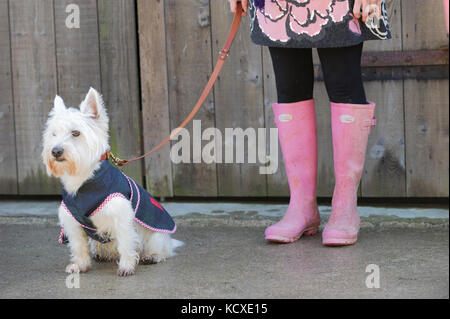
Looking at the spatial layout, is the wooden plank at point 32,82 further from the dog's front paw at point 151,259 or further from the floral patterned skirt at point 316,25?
the floral patterned skirt at point 316,25

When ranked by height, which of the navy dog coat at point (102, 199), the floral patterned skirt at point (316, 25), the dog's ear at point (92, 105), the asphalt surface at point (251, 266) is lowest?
the asphalt surface at point (251, 266)

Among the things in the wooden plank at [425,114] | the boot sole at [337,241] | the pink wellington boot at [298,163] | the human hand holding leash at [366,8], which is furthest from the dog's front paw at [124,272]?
the wooden plank at [425,114]

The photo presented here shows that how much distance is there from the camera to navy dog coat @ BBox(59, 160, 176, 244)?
3.06 meters

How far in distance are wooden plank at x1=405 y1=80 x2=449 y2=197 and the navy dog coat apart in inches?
63.4

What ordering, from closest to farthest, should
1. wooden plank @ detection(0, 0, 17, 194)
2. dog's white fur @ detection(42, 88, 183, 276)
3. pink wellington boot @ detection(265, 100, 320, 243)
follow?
dog's white fur @ detection(42, 88, 183, 276), pink wellington boot @ detection(265, 100, 320, 243), wooden plank @ detection(0, 0, 17, 194)

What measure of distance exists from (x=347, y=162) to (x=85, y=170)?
1.20 meters

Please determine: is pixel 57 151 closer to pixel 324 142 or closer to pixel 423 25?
pixel 324 142

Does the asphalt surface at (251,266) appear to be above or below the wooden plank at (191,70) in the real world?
below

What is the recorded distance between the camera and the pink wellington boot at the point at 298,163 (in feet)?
11.5

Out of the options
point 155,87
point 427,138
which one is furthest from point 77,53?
point 427,138

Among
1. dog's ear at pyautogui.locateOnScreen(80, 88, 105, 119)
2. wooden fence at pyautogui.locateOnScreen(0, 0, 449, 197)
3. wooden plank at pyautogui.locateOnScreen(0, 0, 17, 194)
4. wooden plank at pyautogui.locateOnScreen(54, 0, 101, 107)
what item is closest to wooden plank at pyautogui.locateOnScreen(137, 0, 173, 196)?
wooden fence at pyautogui.locateOnScreen(0, 0, 449, 197)

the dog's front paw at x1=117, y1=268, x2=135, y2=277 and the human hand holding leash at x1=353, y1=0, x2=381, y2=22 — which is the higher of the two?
the human hand holding leash at x1=353, y1=0, x2=381, y2=22

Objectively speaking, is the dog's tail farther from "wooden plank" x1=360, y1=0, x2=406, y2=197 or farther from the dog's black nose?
"wooden plank" x1=360, y1=0, x2=406, y2=197

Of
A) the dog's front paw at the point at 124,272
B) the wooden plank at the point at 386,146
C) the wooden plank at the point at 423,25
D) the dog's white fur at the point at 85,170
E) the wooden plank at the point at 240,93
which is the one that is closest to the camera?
the dog's white fur at the point at 85,170
